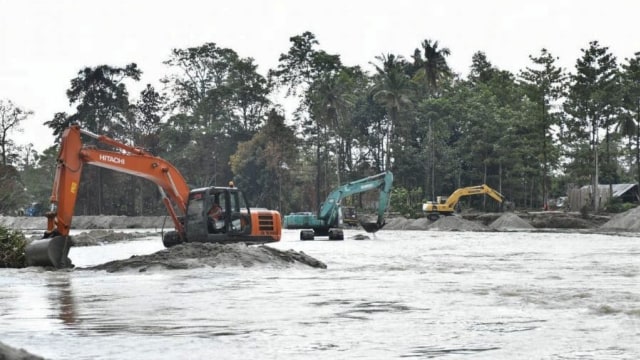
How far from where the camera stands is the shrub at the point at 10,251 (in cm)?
2617

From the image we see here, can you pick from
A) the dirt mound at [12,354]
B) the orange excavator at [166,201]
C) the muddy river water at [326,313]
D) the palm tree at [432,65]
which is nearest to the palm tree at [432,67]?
the palm tree at [432,65]

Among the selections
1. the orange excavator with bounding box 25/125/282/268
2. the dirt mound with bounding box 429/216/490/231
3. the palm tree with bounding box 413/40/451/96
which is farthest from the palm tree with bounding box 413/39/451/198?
the orange excavator with bounding box 25/125/282/268

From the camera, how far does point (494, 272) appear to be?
77.9 ft

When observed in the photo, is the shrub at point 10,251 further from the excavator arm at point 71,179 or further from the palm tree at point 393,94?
the palm tree at point 393,94

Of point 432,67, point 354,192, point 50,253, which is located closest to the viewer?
point 50,253

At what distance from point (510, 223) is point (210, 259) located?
47483 millimetres

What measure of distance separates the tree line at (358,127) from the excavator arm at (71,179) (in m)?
46.3

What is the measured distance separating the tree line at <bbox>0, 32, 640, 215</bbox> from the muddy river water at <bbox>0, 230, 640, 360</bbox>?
5539 centimetres

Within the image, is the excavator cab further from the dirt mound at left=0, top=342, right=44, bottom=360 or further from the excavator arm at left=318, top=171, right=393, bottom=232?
the dirt mound at left=0, top=342, right=44, bottom=360

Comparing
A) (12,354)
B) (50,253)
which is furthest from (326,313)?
(50,253)

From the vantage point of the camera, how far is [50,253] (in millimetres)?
24375

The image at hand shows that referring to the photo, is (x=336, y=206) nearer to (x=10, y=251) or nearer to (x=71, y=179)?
(x=71, y=179)

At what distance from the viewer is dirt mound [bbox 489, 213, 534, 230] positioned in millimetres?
69062

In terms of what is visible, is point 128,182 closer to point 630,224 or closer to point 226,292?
point 630,224
